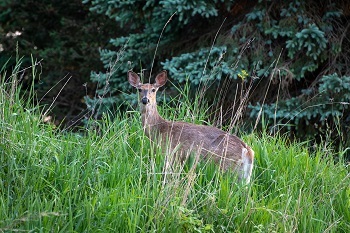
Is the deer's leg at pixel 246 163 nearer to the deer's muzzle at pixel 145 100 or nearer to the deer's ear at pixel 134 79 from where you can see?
the deer's muzzle at pixel 145 100

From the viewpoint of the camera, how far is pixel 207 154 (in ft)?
20.4

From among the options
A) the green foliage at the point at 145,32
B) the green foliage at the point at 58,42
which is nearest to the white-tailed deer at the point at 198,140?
the green foliage at the point at 145,32

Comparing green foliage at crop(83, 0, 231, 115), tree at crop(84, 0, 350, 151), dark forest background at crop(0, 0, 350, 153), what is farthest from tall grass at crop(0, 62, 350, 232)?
green foliage at crop(83, 0, 231, 115)

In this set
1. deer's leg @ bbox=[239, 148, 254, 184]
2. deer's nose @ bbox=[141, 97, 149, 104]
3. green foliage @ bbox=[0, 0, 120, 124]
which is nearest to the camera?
deer's leg @ bbox=[239, 148, 254, 184]

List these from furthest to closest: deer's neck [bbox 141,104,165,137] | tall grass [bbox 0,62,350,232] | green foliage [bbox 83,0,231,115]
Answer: green foliage [bbox 83,0,231,115] < deer's neck [bbox 141,104,165,137] < tall grass [bbox 0,62,350,232]

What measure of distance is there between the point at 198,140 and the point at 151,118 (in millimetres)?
751

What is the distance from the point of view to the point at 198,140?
6340mm

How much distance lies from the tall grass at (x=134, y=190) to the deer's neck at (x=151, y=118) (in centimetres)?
35

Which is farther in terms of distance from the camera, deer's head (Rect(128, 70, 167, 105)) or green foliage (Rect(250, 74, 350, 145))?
green foliage (Rect(250, 74, 350, 145))

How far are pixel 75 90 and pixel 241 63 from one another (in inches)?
189

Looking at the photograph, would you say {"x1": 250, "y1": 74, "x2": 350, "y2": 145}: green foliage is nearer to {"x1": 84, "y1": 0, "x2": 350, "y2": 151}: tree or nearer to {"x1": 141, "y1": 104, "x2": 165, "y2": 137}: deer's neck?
{"x1": 84, "y1": 0, "x2": 350, "y2": 151}: tree

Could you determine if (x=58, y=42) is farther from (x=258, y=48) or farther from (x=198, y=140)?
(x=198, y=140)

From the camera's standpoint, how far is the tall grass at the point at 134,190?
5.04m

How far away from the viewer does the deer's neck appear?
682cm
